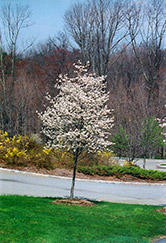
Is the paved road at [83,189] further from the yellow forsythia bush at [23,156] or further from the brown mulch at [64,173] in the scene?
the yellow forsythia bush at [23,156]

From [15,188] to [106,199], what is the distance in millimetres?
3416

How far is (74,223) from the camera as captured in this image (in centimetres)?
855

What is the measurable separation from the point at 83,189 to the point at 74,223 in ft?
22.9

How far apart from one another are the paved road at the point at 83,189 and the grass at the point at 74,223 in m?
2.63

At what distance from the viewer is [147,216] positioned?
417 inches

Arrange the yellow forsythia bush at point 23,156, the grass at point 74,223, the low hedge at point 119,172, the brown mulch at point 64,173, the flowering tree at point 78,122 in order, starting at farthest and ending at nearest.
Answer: the low hedge at point 119,172 < the yellow forsythia bush at point 23,156 < the brown mulch at point 64,173 < the flowering tree at point 78,122 < the grass at point 74,223

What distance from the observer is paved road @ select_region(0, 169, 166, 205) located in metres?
13.8

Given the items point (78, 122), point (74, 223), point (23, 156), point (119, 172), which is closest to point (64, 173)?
point (23, 156)

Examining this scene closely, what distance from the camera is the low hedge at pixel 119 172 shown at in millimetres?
19281

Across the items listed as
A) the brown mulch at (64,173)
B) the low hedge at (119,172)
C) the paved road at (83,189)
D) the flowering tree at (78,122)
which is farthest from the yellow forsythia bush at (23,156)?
the flowering tree at (78,122)

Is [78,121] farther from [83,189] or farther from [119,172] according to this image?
[119,172]

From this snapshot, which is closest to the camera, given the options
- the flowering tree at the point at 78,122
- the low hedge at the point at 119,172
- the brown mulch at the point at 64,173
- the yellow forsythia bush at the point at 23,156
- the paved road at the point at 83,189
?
the flowering tree at the point at 78,122

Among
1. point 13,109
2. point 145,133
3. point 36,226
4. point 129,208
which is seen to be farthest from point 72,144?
point 13,109

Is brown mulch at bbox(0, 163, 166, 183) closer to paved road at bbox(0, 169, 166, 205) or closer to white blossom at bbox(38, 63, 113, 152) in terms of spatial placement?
paved road at bbox(0, 169, 166, 205)
